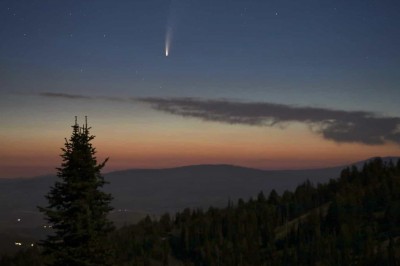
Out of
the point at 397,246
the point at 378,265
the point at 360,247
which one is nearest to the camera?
the point at 378,265

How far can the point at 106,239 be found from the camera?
25.8 meters

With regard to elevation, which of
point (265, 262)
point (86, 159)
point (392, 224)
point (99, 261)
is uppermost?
point (86, 159)

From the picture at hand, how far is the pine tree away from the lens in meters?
24.3

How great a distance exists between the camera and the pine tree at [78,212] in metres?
24.3

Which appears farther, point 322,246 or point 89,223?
point 322,246

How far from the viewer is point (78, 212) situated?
2492 cm

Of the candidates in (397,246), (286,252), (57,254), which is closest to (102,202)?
(57,254)

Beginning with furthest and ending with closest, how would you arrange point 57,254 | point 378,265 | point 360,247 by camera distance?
point 360,247
point 378,265
point 57,254

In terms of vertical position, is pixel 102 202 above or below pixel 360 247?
above

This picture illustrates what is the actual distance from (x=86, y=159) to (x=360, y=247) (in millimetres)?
175780

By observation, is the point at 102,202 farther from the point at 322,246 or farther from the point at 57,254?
the point at 322,246

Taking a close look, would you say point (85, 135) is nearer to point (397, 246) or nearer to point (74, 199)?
point (74, 199)

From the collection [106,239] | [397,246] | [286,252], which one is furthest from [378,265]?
[106,239]

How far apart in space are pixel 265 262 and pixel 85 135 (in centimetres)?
17773
